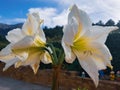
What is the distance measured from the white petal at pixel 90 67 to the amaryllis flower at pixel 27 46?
0.12 meters

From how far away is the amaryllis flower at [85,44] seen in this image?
91cm

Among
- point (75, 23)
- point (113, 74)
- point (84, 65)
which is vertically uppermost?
Result: point (113, 74)

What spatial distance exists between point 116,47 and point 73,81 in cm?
206

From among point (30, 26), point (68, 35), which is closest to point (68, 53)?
point (68, 35)

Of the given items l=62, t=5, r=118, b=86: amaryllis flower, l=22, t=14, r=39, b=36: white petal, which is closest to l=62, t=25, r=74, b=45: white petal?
l=62, t=5, r=118, b=86: amaryllis flower

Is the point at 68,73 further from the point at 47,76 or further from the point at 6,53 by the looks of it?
the point at 6,53

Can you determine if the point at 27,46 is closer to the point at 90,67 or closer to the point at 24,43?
the point at 24,43

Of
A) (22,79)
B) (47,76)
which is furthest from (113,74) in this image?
(22,79)

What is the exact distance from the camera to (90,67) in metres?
0.94

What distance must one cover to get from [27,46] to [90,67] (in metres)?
0.17

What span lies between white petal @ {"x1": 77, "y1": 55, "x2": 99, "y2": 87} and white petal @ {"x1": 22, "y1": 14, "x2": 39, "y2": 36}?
0.48 ft

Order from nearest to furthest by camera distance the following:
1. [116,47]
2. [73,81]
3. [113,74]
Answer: [73,81]
[113,74]
[116,47]

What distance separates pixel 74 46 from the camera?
96cm

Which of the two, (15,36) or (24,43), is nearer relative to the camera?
(24,43)
